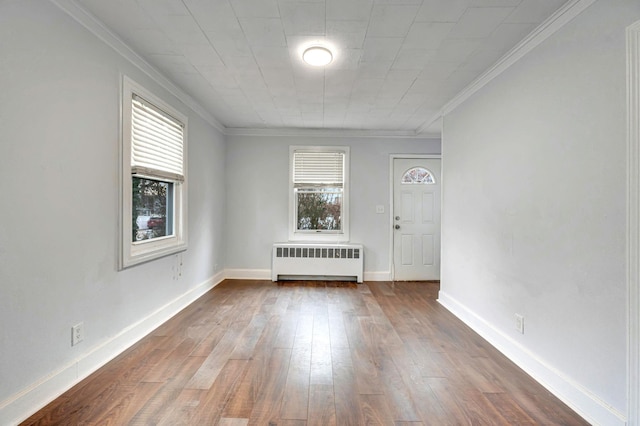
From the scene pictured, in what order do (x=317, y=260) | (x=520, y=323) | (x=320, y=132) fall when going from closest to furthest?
1. (x=520, y=323)
2. (x=317, y=260)
3. (x=320, y=132)

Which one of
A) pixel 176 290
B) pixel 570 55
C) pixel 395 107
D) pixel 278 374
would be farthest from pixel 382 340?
pixel 395 107

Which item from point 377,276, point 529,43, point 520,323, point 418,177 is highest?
point 529,43

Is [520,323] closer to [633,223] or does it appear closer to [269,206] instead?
[633,223]

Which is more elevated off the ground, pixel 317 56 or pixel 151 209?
pixel 317 56

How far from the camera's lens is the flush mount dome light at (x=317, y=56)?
2434 millimetres

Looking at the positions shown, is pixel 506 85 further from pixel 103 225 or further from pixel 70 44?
pixel 103 225

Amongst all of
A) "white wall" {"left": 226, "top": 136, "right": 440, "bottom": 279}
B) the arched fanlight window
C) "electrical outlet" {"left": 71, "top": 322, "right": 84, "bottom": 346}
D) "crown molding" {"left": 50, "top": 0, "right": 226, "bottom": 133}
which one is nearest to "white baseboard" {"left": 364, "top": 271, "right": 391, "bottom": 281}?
"white wall" {"left": 226, "top": 136, "right": 440, "bottom": 279}

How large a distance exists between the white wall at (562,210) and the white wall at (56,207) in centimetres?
308

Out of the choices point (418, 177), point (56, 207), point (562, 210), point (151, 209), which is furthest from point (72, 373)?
point (418, 177)

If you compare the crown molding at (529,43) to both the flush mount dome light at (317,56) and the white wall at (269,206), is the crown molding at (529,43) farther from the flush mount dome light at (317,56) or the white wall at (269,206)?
the white wall at (269,206)

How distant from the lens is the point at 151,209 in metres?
2.98

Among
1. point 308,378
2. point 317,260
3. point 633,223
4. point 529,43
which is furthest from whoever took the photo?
point 317,260

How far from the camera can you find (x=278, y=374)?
2.12m

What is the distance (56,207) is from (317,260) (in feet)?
11.3
